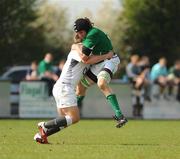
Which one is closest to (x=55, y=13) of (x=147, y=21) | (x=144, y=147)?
(x=147, y=21)

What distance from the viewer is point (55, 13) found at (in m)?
66.8

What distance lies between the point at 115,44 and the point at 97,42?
4586 centimetres

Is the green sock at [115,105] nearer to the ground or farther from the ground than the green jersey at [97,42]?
nearer to the ground

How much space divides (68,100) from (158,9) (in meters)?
35.4

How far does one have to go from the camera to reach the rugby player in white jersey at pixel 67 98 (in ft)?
44.1

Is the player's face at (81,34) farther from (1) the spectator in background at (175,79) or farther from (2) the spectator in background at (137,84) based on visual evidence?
(1) the spectator in background at (175,79)

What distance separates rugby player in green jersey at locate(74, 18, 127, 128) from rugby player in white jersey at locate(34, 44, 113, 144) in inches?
6.3

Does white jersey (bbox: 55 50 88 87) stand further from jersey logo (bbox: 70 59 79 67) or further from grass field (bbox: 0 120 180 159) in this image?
grass field (bbox: 0 120 180 159)

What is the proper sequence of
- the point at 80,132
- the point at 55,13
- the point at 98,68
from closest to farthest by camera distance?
the point at 98,68 → the point at 80,132 → the point at 55,13

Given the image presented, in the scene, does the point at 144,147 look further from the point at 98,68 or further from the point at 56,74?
the point at 56,74

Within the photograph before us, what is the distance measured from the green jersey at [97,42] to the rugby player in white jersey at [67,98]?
233 mm

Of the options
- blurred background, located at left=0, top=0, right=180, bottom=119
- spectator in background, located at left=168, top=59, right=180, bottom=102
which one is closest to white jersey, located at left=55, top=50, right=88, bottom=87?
blurred background, located at left=0, top=0, right=180, bottom=119

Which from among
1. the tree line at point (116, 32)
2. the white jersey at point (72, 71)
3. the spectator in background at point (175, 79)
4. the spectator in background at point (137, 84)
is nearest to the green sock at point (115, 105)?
the white jersey at point (72, 71)

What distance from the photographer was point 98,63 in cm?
1480
